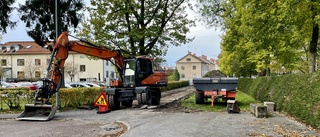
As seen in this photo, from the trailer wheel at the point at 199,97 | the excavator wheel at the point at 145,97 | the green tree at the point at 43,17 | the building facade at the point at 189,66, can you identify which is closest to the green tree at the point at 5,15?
the green tree at the point at 43,17

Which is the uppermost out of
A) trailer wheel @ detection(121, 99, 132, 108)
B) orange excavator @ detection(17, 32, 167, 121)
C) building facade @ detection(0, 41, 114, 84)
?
building facade @ detection(0, 41, 114, 84)

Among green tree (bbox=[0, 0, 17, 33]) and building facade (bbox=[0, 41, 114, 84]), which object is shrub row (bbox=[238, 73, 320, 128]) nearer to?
green tree (bbox=[0, 0, 17, 33])

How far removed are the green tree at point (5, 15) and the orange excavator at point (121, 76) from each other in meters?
6.40

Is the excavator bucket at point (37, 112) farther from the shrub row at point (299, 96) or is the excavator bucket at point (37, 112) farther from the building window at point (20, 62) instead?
the building window at point (20, 62)

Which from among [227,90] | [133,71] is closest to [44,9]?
[133,71]

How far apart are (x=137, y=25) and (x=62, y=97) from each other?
33.0 ft

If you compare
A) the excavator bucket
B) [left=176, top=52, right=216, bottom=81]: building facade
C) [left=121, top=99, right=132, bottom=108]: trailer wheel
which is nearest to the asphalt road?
the excavator bucket

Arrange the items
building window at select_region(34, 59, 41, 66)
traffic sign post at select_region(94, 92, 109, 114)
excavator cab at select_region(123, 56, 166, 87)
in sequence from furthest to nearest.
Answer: building window at select_region(34, 59, 41, 66) < excavator cab at select_region(123, 56, 166, 87) < traffic sign post at select_region(94, 92, 109, 114)

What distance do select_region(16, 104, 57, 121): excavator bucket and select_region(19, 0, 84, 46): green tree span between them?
282 inches

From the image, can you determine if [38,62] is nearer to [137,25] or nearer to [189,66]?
[137,25]

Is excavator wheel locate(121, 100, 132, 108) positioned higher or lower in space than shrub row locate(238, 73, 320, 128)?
lower

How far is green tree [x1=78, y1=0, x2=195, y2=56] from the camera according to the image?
Result: 23391mm

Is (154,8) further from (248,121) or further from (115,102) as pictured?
(248,121)

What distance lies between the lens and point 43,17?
1948cm
